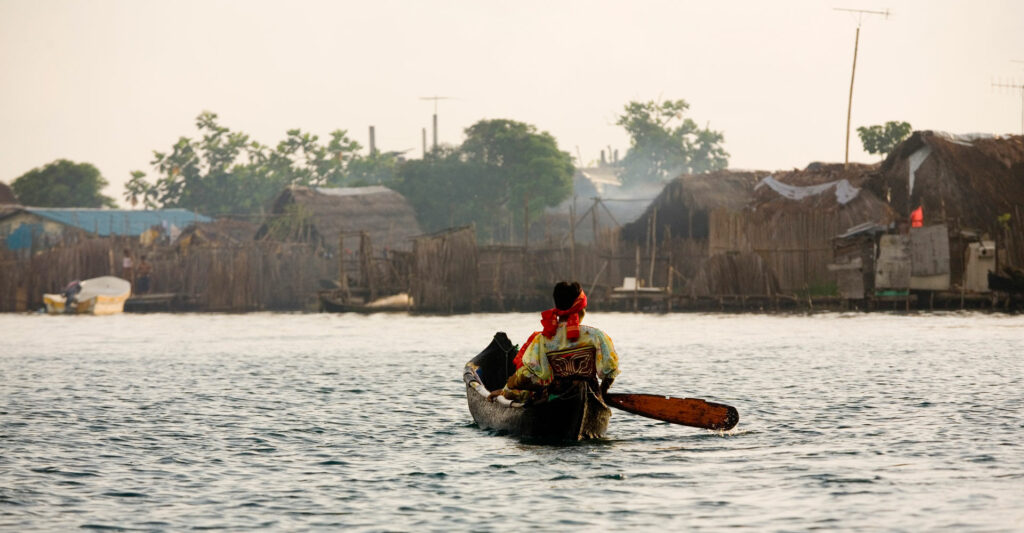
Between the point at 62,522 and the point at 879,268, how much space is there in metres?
31.1

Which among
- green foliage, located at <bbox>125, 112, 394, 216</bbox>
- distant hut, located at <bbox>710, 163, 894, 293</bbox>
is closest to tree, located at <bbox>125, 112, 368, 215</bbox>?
green foliage, located at <bbox>125, 112, 394, 216</bbox>

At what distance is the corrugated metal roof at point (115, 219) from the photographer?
57.3m

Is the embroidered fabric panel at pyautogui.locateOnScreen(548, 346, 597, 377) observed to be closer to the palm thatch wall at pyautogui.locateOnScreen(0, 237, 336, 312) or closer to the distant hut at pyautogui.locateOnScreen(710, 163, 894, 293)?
the distant hut at pyautogui.locateOnScreen(710, 163, 894, 293)

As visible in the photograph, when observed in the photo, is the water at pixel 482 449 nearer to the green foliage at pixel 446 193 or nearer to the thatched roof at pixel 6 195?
the green foliage at pixel 446 193

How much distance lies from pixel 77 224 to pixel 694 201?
26.0m

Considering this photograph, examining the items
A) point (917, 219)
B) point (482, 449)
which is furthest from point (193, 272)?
point (482, 449)

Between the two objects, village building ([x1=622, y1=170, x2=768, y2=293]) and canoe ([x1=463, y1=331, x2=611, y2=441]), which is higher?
village building ([x1=622, y1=170, x2=768, y2=293])

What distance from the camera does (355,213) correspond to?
55.1 m

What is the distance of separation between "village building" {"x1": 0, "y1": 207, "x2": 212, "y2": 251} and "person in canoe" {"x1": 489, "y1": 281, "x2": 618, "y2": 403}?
3943 centimetres

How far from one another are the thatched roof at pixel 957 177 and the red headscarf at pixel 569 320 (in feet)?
88.8

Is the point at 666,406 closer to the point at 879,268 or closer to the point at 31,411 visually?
the point at 31,411

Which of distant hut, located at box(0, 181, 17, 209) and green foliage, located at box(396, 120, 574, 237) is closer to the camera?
green foliage, located at box(396, 120, 574, 237)

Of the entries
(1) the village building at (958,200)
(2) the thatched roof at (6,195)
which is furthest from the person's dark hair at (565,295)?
(2) the thatched roof at (6,195)

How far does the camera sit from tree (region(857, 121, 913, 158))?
50750mm
